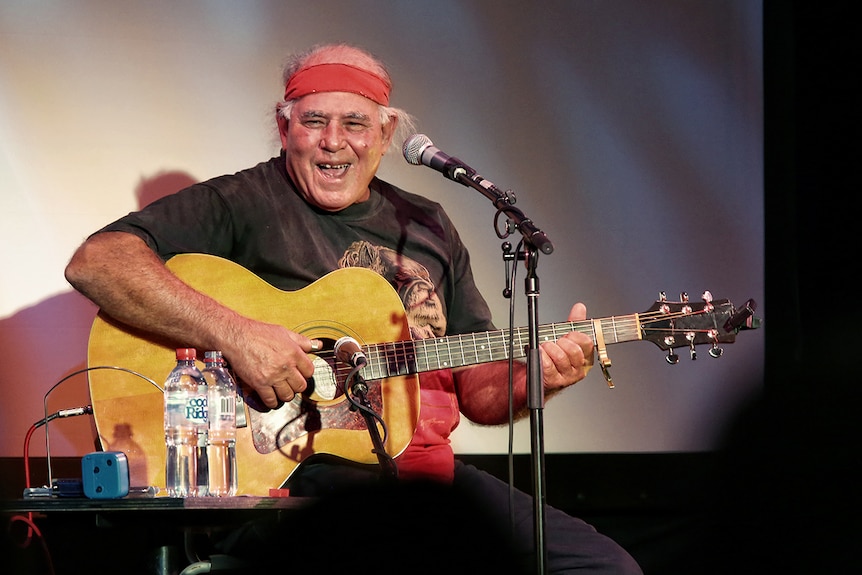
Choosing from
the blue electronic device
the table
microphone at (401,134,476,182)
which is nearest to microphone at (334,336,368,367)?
microphone at (401,134,476,182)

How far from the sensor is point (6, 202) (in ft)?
13.9

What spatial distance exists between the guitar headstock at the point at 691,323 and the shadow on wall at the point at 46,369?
94.3 inches

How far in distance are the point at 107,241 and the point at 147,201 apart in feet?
3.49

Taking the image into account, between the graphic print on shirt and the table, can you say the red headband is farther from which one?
the table

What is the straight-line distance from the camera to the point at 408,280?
381 centimetres

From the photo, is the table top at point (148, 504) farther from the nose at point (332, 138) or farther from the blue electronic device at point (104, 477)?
the nose at point (332, 138)

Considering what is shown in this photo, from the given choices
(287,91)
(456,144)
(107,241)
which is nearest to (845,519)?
(107,241)

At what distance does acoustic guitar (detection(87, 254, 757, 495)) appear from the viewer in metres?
3.15

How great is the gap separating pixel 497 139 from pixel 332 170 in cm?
104

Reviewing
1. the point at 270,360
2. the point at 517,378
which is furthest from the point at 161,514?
the point at 517,378

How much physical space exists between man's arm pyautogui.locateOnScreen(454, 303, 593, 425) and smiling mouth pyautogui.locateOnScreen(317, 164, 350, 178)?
91 centimetres

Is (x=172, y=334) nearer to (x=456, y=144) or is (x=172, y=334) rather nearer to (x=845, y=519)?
(x=456, y=144)

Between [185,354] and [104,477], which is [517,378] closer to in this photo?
[185,354]

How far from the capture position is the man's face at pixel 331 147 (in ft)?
12.5
